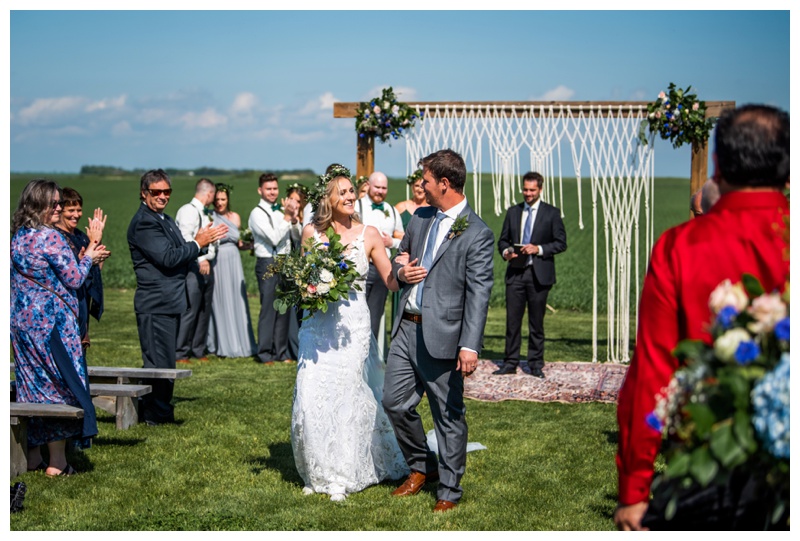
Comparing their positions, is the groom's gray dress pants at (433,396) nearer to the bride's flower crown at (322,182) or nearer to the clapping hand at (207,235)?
the bride's flower crown at (322,182)

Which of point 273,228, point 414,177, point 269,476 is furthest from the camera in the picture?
point 273,228

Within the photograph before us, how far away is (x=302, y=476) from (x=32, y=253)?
236 cm

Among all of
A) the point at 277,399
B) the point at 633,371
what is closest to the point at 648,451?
the point at 633,371

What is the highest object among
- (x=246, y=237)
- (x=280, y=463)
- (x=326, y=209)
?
(x=326, y=209)

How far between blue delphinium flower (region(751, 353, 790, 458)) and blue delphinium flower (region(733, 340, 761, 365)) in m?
0.06

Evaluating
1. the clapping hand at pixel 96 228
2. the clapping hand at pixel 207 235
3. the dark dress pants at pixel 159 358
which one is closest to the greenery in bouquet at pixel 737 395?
the clapping hand at pixel 96 228

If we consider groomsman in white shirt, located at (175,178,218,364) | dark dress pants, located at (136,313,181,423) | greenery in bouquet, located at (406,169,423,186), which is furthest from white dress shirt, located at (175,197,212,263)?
dark dress pants, located at (136,313,181,423)

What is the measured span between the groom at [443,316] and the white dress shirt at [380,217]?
492 cm

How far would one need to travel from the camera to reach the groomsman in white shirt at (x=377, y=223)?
10.8 meters

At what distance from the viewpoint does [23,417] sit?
646cm

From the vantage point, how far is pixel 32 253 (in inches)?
245

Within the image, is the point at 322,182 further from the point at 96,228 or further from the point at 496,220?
the point at 496,220

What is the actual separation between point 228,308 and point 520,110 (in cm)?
462

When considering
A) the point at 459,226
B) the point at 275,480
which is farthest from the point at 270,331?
the point at 459,226
